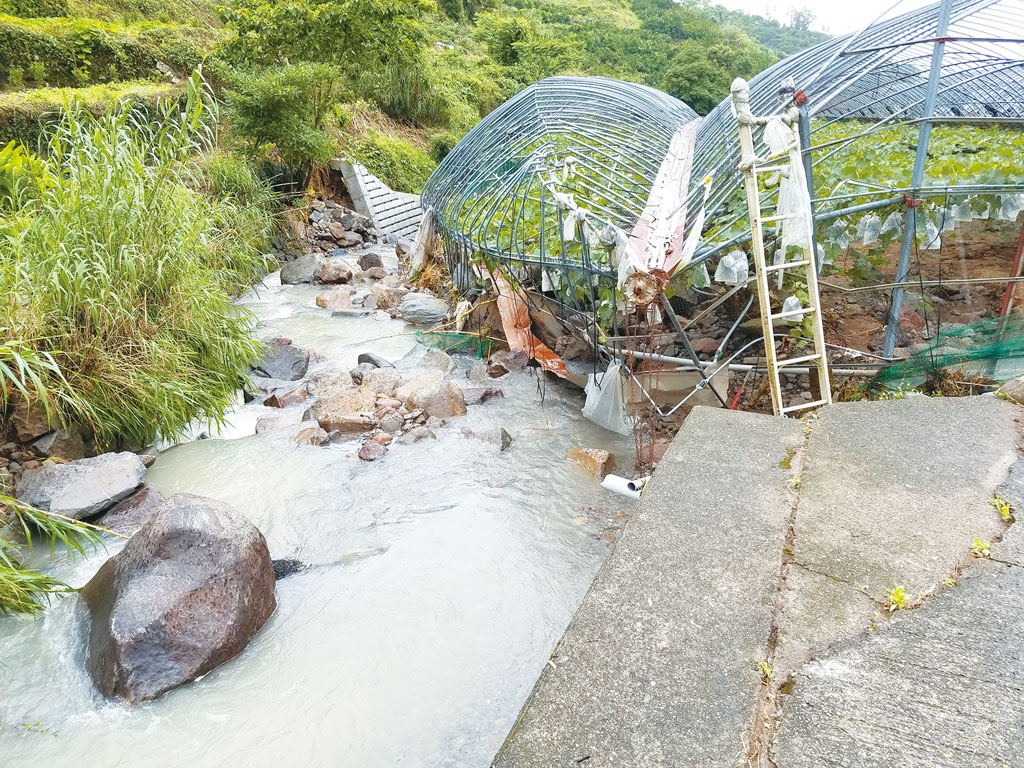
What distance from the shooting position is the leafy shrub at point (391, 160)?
1530 cm

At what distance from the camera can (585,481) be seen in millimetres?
4742

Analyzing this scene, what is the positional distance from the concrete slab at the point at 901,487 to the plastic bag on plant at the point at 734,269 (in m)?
1.38

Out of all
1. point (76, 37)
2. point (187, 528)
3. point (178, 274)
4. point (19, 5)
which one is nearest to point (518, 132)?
point (178, 274)

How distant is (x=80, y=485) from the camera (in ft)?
13.5

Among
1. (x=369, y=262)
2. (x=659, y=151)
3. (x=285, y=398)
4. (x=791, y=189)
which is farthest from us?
(x=369, y=262)

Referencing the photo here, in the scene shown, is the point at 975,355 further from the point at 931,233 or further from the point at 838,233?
the point at 838,233

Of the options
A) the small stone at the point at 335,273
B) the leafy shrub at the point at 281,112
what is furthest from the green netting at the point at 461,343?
the leafy shrub at the point at 281,112

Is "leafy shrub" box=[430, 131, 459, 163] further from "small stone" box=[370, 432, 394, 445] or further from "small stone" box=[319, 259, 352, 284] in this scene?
"small stone" box=[370, 432, 394, 445]

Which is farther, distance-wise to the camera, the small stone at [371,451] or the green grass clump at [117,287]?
the small stone at [371,451]

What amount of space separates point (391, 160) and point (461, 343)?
994 cm

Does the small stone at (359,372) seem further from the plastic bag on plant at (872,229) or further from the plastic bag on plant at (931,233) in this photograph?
the plastic bag on plant at (931,233)

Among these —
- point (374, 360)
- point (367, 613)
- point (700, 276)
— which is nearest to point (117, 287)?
point (374, 360)

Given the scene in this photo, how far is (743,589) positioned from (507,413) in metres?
4.35

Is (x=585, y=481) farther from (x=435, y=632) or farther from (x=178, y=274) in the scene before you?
(x=178, y=274)
